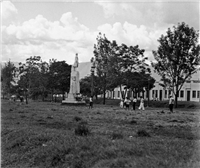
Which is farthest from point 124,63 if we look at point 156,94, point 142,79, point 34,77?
point 156,94

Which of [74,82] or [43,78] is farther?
[43,78]

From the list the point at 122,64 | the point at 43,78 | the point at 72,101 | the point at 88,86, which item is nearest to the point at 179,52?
the point at 122,64

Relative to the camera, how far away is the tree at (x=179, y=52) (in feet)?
162

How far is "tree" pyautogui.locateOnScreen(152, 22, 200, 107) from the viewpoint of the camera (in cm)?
4941

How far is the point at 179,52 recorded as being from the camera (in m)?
49.8

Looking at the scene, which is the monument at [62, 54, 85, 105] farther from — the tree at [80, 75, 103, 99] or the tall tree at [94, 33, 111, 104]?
the tree at [80, 75, 103, 99]

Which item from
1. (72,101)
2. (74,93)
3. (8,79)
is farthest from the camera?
(8,79)

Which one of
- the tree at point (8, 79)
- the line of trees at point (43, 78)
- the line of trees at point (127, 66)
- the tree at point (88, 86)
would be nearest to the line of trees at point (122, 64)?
the line of trees at point (127, 66)

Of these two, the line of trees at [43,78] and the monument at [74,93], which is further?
the line of trees at [43,78]

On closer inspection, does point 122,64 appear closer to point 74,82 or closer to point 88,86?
point 74,82

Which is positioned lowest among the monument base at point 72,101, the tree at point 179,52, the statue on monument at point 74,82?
the monument base at point 72,101

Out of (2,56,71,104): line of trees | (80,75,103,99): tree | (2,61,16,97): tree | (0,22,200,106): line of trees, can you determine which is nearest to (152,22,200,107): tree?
(0,22,200,106): line of trees

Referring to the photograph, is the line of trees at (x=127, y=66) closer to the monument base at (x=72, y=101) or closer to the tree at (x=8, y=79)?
the tree at (x=8, y=79)

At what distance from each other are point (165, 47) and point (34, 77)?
92.7 feet
